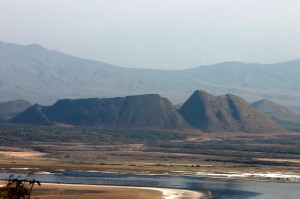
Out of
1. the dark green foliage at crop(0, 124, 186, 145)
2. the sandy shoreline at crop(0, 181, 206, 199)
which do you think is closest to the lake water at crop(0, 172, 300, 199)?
the sandy shoreline at crop(0, 181, 206, 199)

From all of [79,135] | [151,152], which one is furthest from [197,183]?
[79,135]

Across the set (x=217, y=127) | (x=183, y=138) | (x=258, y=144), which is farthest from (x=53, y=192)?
(x=217, y=127)

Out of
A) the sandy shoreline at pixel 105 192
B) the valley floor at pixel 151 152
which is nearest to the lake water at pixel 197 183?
the sandy shoreline at pixel 105 192

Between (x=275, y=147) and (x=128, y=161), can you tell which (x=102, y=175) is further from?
(x=275, y=147)

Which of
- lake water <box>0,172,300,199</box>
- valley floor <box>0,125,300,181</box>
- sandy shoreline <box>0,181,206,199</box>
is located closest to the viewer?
sandy shoreline <box>0,181,206,199</box>

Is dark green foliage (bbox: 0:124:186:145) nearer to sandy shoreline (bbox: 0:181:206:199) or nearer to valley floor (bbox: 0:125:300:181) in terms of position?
valley floor (bbox: 0:125:300:181)

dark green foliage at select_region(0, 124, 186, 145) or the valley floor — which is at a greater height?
dark green foliage at select_region(0, 124, 186, 145)

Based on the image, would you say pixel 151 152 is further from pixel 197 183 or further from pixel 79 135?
pixel 197 183
